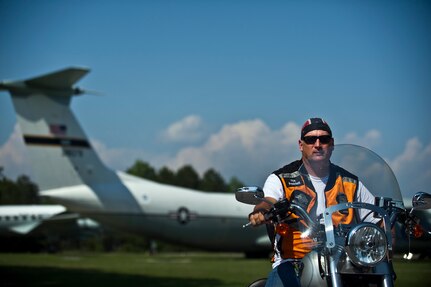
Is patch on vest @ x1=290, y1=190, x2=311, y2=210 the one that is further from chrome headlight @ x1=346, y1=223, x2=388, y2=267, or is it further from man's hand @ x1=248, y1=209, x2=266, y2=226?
chrome headlight @ x1=346, y1=223, x2=388, y2=267

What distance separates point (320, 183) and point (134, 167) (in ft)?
235

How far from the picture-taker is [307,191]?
121 inches

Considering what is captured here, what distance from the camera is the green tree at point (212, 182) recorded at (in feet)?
214

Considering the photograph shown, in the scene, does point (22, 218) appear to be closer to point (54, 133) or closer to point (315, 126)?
point (54, 133)

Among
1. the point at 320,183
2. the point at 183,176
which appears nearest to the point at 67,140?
the point at 320,183

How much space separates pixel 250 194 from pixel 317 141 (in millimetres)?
503

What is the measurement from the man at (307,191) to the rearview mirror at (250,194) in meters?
0.07

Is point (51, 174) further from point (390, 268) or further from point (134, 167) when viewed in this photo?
point (134, 167)

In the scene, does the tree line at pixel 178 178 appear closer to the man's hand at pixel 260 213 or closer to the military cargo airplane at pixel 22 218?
the military cargo airplane at pixel 22 218

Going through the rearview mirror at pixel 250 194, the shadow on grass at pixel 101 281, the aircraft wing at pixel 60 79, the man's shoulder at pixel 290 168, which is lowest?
the shadow on grass at pixel 101 281

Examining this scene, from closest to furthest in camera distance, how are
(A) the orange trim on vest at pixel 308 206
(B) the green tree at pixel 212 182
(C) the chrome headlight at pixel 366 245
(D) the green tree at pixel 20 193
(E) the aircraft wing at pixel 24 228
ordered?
1. (C) the chrome headlight at pixel 366 245
2. (A) the orange trim on vest at pixel 308 206
3. (E) the aircraft wing at pixel 24 228
4. (D) the green tree at pixel 20 193
5. (B) the green tree at pixel 212 182

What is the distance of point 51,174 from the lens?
21.3 m

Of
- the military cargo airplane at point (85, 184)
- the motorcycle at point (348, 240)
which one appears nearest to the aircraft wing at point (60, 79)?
the military cargo airplane at point (85, 184)

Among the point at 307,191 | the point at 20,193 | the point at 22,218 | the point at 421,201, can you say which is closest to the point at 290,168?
the point at 307,191
